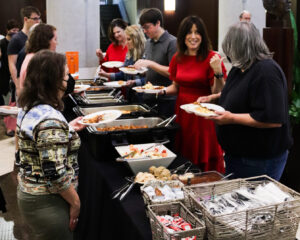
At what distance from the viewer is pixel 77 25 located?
6270 mm

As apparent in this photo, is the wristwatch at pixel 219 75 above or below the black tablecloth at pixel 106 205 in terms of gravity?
above

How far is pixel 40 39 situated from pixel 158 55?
1.00 meters

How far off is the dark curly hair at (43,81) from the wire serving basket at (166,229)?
660 mm

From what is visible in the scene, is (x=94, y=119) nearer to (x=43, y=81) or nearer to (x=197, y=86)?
(x=43, y=81)

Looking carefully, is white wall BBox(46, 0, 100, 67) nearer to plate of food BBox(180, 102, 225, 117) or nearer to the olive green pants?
plate of food BBox(180, 102, 225, 117)

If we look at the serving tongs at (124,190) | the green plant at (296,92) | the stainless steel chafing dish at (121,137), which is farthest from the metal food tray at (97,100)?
the serving tongs at (124,190)

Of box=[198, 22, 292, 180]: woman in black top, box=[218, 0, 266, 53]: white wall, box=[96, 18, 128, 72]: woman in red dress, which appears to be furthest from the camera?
box=[218, 0, 266, 53]: white wall

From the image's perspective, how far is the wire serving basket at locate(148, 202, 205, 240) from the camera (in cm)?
125

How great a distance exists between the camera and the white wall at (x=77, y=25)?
6168mm

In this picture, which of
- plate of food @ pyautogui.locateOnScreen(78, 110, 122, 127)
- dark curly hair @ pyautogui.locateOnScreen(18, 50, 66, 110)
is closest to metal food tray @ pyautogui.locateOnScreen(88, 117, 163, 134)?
plate of food @ pyautogui.locateOnScreen(78, 110, 122, 127)

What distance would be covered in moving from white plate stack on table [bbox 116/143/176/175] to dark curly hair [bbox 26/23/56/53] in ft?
4.16

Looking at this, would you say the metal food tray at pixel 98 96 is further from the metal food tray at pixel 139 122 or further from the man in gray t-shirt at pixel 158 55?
the metal food tray at pixel 139 122

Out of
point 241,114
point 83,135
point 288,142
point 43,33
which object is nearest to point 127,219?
point 241,114

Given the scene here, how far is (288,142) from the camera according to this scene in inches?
78.6
